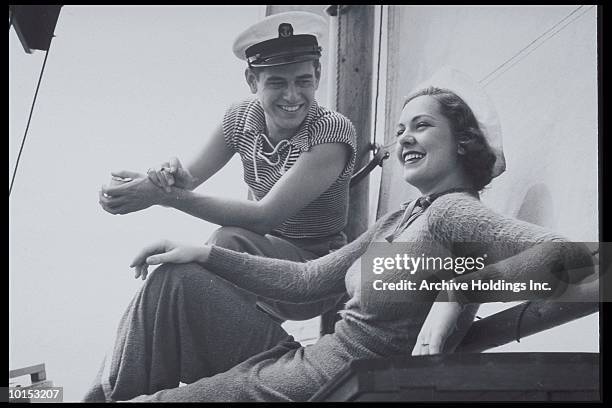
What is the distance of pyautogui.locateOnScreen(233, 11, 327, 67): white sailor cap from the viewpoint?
4766 millimetres

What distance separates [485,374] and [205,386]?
1.04 m

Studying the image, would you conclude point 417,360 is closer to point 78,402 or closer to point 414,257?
point 414,257

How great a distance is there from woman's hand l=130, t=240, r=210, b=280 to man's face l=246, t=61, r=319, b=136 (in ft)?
2.01

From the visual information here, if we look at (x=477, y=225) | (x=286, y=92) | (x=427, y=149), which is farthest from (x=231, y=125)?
(x=477, y=225)

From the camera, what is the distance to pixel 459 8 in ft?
16.0

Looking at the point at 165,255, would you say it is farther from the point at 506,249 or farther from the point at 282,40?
the point at 506,249

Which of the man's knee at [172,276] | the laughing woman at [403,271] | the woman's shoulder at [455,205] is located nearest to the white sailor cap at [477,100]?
the laughing woman at [403,271]

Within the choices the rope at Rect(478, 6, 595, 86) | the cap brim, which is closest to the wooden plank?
the rope at Rect(478, 6, 595, 86)

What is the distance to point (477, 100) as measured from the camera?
15.2 feet

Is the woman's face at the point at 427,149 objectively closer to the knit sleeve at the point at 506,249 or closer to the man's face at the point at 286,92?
the knit sleeve at the point at 506,249

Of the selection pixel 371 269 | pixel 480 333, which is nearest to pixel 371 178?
pixel 371 269

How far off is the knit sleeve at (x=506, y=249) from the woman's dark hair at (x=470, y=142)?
155 millimetres

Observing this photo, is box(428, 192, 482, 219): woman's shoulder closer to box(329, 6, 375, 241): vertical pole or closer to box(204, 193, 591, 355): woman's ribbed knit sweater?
box(204, 193, 591, 355): woman's ribbed knit sweater

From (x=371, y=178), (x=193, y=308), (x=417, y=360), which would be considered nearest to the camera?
(x=417, y=360)
